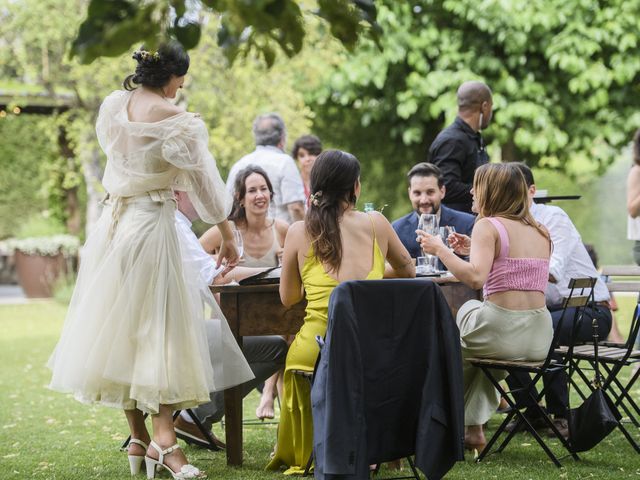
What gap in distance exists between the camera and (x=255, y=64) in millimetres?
18078

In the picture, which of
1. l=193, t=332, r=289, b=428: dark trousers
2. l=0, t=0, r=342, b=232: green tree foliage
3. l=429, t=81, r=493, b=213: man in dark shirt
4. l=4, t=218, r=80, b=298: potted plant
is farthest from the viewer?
l=4, t=218, r=80, b=298: potted plant

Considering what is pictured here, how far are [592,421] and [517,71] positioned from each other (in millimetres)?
11835

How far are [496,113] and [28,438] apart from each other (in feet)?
36.4

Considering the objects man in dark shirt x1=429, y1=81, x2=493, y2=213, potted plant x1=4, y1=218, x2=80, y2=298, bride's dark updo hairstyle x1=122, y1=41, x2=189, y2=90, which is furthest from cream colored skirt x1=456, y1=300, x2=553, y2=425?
potted plant x1=4, y1=218, x2=80, y2=298

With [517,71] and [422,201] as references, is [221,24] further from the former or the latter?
[517,71]

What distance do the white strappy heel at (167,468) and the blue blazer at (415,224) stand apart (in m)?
2.14

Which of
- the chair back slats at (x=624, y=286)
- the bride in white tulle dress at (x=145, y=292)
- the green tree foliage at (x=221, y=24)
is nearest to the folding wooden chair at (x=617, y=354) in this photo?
the chair back slats at (x=624, y=286)

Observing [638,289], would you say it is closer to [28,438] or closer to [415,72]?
[28,438]

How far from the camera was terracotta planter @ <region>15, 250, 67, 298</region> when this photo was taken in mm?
20578

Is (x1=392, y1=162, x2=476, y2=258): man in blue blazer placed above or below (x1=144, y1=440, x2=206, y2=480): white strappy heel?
above

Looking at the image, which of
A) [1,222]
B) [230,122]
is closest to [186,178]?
[230,122]

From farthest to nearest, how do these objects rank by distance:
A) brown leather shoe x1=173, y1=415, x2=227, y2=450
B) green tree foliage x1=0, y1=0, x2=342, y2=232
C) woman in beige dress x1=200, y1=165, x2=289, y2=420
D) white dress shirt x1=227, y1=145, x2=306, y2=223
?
green tree foliage x1=0, y1=0, x2=342, y2=232 < white dress shirt x1=227, y1=145, x2=306, y2=223 < woman in beige dress x1=200, y1=165, x2=289, y2=420 < brown leather shoe x1=173, y1=415, x2=227, y2=450

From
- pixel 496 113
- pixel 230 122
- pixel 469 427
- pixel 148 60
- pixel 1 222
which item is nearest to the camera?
pixel 148 60

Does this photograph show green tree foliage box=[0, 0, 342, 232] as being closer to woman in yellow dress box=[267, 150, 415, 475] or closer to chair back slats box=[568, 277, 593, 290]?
chair back slats box=[568, 277, 593, 290]
